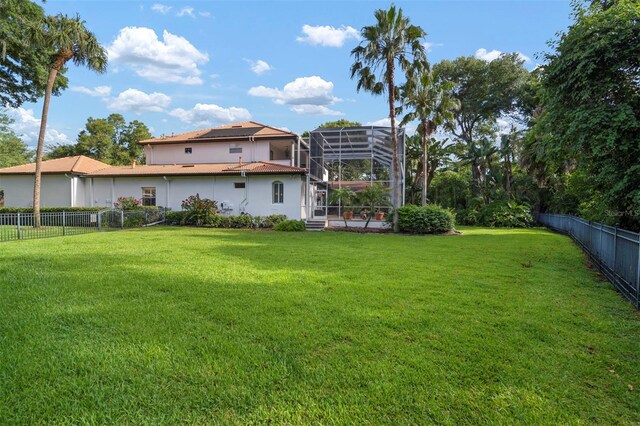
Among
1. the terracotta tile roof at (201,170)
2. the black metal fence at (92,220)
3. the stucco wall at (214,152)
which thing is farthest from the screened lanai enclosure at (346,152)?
the black metal fence at (92,220)

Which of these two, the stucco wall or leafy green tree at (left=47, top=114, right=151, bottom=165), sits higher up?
leafy green tree at (left=47, top=114, right=151, bottom=165)

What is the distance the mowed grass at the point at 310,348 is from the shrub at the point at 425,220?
9.99 meters

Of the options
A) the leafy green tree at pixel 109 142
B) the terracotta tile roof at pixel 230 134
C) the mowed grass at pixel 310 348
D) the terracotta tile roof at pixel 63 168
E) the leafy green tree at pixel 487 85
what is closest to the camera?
the mowed grass at pixel 310 348

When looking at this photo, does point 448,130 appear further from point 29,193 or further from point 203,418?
point 203,418

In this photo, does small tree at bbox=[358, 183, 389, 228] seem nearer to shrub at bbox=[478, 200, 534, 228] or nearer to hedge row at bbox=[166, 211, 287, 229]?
hedge row at bbox=[166, 211, 287, 229]

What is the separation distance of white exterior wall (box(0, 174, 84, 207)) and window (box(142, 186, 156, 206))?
4405 mm

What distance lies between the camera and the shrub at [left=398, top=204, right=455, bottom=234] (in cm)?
1680

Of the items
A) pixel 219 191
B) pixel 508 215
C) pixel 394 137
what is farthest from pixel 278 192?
pixel 508 215

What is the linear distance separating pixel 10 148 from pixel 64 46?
33.7 meters

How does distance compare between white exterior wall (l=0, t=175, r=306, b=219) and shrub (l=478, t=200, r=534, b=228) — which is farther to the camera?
shrub (l=478, t=200, r=534, b=228)

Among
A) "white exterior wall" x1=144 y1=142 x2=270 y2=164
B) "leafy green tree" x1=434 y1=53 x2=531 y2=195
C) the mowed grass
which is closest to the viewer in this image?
Answer: the mowed grass

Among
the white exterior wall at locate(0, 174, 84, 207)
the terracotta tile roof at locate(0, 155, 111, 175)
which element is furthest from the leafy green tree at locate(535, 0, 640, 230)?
the white exterior wall at locate(0, 174, 84, 207)

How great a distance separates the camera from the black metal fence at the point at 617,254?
560cm

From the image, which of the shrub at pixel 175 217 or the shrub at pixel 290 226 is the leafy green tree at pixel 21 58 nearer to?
the shrub at pixel 175 217
